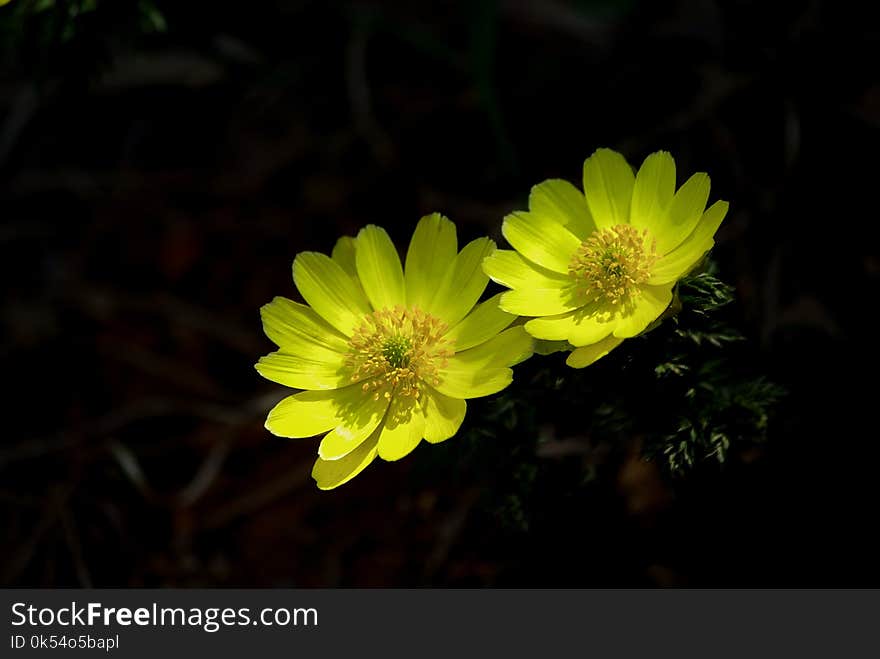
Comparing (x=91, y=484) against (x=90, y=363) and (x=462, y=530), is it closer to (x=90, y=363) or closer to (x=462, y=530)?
(x=90, y=363)

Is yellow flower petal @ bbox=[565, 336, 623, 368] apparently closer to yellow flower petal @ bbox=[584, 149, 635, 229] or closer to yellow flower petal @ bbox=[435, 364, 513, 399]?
yellow flower petal @ bbox=[435, 364, 513, 399]

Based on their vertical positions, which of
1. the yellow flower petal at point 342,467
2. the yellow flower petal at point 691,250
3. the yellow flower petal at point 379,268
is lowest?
the yellow flower petal at point 342,467

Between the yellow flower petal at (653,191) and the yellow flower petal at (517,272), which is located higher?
the yellow flower petal at (653,191)

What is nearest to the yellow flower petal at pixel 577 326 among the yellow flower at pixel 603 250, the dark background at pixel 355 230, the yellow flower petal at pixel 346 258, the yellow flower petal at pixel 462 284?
the yellow flower at pixel 603 250

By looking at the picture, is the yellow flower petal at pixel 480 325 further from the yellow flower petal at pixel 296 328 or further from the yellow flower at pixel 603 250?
the yellow flower petal at pixel 296 328

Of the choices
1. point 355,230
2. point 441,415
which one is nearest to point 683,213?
point 441,415
